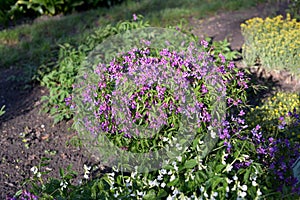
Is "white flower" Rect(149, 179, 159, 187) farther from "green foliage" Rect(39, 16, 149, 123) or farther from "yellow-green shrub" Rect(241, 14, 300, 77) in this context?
"yellow-green shrub" Rect(241, 14, 300, 77)

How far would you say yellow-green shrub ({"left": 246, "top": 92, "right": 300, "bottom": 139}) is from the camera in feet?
12.3

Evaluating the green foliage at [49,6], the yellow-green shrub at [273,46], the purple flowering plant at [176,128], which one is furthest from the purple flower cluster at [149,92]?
the green foliage at [49,6]

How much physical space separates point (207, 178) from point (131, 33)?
6.72 feet

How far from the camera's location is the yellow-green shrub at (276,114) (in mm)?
3742

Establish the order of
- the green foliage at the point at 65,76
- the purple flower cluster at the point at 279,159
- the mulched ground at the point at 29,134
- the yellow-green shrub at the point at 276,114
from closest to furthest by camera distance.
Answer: the purple flower cluster at the point at 279,159 → the mulched ground at the point at 29,134 → the yellow-green shrub at the point at 276,114 → the green foliage at the point at 65,76

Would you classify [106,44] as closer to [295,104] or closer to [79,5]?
[295,104]

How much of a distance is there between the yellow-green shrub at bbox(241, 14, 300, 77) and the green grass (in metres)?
0.90

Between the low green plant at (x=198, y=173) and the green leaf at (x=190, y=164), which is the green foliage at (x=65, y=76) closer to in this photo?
the low green plant at (x=198, y=173)

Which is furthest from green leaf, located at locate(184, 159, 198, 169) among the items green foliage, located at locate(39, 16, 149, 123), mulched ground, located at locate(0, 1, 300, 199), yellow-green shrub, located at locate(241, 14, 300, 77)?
yellow-green shrub, located at locate(241, 14, 300, 77)

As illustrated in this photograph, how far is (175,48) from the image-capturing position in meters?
3.62

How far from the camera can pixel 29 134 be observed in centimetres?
398

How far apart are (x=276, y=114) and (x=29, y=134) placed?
2285 mm

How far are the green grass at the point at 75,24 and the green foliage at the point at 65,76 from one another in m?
0.59

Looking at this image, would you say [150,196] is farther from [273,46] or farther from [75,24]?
[75,24]
